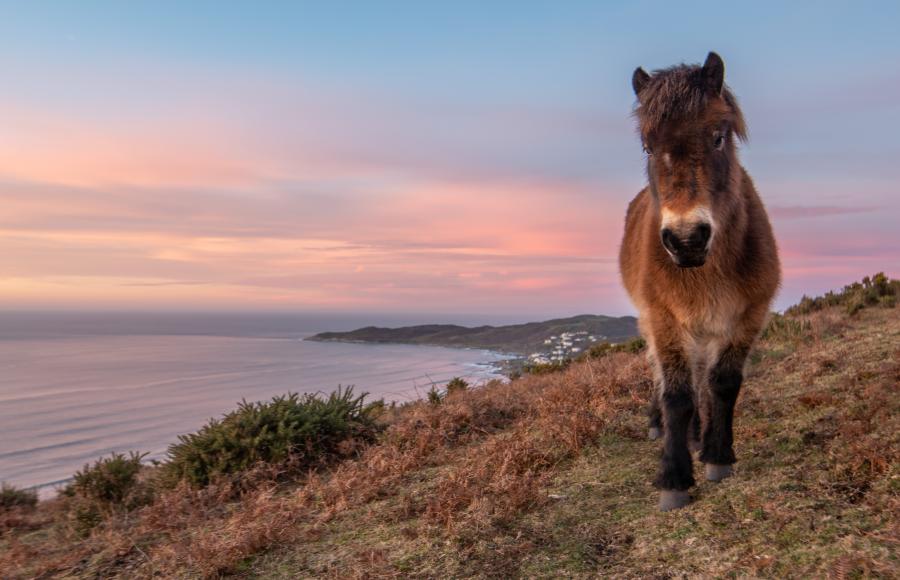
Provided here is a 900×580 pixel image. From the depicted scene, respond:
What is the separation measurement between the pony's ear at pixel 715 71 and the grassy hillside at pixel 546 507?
2.70 meters

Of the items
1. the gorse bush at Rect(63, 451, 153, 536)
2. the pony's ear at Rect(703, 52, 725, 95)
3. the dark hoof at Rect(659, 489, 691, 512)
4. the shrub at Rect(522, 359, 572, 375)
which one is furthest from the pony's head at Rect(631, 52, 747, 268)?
the shrub at Rect(522, 359, 572, 375)

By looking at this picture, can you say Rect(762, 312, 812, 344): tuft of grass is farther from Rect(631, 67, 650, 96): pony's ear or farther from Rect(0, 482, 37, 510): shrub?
Rect(0, 482, 37, 510): shrub

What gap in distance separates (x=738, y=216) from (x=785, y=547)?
2.28 meters

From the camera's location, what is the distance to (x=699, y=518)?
361cm

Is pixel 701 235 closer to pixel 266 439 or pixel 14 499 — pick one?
pixel 266 439

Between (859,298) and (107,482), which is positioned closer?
(107,482)

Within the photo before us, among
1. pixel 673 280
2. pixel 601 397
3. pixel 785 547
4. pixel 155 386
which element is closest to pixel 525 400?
pixel 601 397

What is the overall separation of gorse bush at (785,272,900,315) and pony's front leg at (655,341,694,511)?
33.6ft

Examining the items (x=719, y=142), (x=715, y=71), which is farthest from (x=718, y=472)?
(x=715, y=71)

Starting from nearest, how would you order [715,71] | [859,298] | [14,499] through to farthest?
[715,71] < [14,499] < [859,298]

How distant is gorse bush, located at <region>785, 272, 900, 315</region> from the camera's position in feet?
40.7

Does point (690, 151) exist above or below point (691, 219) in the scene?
above

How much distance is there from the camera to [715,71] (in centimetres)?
384

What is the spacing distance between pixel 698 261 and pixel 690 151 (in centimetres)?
72
